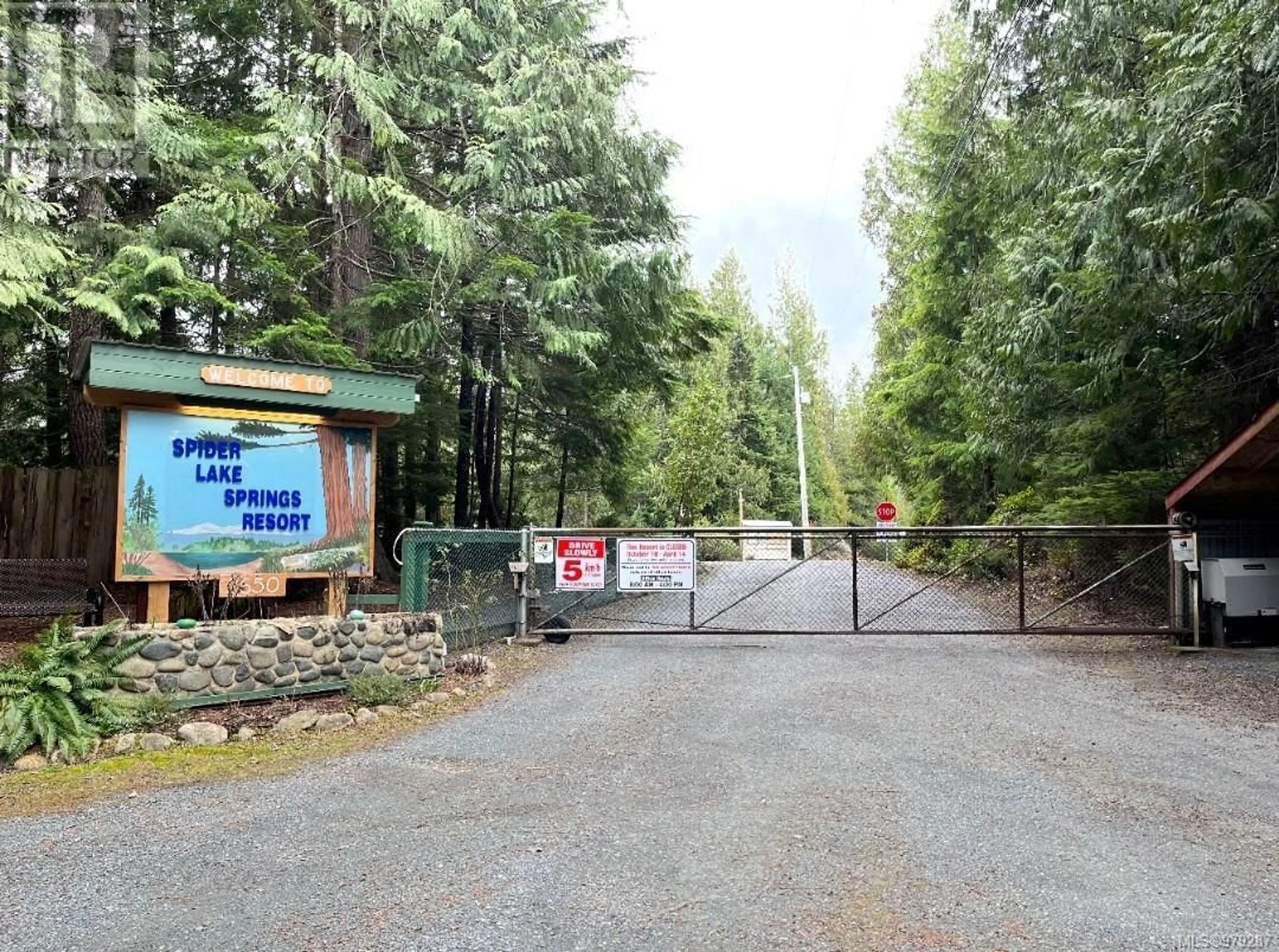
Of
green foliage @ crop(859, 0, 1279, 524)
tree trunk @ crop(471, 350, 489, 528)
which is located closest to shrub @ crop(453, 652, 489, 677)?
green foliage @ crop(859, 0, 1279, 524)

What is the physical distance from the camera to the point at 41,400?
12211 mm

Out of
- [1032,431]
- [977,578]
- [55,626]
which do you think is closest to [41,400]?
[55,626]

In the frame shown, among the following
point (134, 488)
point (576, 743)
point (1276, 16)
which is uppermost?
point (1276, 16)

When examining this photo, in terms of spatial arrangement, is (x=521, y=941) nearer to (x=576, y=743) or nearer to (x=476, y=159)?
(x=576, y=743)

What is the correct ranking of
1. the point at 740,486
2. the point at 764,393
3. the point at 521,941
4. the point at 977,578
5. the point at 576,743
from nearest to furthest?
the point at 521,941
the point at 576,743
the point at 977,578
the point at 740,486
the point at 764,393

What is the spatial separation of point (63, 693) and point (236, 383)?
270cm

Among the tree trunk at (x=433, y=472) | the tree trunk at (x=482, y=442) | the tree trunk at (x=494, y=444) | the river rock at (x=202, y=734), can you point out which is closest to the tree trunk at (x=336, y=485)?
the river rock at (x=202, y=734)

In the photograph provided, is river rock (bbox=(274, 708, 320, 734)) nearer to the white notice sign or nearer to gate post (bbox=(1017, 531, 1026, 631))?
the white notice sign

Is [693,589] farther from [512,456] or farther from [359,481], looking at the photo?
[512,456]

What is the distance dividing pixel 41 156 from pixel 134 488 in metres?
4.62

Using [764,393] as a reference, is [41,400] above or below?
below

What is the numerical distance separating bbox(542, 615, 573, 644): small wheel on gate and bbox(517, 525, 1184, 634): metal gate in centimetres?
3

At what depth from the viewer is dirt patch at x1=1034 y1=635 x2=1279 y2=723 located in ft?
22.4

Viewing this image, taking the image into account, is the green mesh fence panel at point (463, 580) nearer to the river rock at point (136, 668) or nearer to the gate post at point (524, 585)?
the gate post at point (524, 585)
